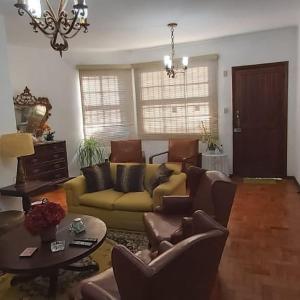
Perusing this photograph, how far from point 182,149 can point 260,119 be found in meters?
1.55

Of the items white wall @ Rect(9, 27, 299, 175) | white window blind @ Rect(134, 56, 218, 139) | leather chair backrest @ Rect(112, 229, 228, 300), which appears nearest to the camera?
leather chair backrest @ Rect(112, 229, 228, 300)

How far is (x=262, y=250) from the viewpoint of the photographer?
9.39ft

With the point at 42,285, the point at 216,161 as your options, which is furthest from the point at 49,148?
the point at 42,285

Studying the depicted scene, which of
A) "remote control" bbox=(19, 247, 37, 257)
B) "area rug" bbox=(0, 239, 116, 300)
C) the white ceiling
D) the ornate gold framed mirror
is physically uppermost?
the white ceiling

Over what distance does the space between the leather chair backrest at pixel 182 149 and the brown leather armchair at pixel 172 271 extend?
3.62 metres

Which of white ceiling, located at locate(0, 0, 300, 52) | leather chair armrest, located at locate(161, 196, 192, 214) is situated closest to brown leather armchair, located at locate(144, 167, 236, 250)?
leather chair armrest, located at locate(161, 196, 192, 214)

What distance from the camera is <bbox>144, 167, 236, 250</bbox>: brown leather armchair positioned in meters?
2.44

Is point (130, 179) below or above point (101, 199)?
above

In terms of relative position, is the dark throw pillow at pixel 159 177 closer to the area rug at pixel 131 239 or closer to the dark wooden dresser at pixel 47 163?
the area rug at pixel 131 239

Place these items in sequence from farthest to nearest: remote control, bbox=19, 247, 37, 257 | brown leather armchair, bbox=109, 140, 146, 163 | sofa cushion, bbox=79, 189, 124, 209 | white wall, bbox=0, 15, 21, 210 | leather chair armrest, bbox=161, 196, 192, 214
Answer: brown leather armchair, bbox=109, 140, 146, 163, white wall, bbox=0, 15, 21, 210, sofa cushion, bbox=79, 189, 124, 209, leather chair armrest, bbox=161, 196, 192, 214, remote control, bbox=19, 247, 37, 257

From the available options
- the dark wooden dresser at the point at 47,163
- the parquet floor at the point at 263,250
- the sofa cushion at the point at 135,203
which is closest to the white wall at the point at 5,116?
the dark wooden dresser at the point at 47,163

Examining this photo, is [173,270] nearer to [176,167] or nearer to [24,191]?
[24,191]

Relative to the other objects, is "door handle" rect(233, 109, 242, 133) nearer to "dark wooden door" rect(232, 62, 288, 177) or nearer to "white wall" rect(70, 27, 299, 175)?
"dark wooden door" rect(232, 62, 288, 177)

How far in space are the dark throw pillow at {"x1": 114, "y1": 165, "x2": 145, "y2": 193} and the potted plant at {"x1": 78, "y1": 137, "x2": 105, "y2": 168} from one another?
7.65 ft
